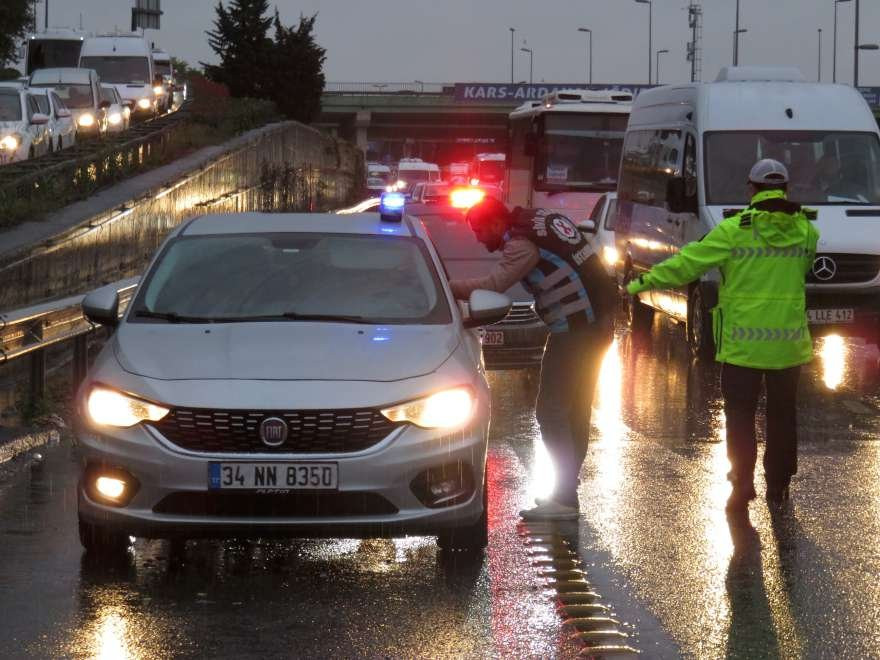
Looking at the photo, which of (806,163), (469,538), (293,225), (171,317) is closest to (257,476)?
(469,538)

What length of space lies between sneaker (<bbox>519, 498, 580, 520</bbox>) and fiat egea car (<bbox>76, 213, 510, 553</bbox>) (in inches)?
37.1

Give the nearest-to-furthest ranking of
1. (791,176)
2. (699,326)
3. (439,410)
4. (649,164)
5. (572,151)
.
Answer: (439,410)
(699,326)
(791,176)
(649,164)
(572,151)

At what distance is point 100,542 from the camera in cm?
771

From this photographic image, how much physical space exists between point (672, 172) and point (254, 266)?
1010 centimetres

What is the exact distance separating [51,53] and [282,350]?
57.1 meters

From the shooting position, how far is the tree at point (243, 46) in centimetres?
Answer: 7862

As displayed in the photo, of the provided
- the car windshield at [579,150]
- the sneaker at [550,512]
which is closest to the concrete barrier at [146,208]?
the car windshield at [579,150]

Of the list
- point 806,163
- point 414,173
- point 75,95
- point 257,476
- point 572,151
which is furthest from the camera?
point 414,173

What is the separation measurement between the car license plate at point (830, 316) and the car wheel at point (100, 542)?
10.1 m

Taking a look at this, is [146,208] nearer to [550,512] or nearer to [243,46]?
[550,512]

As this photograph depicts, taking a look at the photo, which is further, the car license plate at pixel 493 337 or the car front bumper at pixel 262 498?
the car license plate at pixel 493 337

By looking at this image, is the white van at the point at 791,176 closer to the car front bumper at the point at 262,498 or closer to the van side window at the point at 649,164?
the van side window at the point at 649,164

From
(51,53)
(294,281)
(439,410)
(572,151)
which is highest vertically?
(51,53)

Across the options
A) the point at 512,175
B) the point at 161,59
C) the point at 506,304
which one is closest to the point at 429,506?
the point at 506,304
